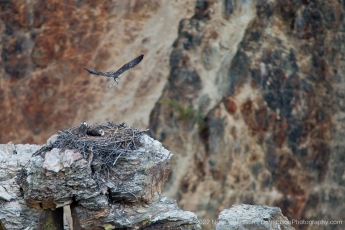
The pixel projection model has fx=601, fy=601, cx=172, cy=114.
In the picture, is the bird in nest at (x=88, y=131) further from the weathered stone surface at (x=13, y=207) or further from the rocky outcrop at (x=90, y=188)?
the weathered stone surface at (x=13, y=207)

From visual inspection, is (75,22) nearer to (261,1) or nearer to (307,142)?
(261,1)

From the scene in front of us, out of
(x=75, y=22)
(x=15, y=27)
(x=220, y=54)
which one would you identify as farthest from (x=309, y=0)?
(x=15, y=27)

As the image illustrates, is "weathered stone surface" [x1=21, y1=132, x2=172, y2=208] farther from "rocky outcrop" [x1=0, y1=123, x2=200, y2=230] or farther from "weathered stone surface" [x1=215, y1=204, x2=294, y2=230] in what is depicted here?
"weathered stone surface" [x1=215, y1=204, x2=294, y2=230]

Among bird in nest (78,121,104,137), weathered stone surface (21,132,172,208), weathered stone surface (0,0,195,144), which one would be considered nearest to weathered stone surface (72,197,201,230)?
weathered stone surface (21,132,172,208)

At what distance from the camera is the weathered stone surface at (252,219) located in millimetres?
8180

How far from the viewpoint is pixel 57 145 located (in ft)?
26.0

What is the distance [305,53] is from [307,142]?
2575mm

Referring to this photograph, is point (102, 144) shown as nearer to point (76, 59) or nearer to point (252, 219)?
point (252, 219)

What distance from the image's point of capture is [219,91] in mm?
16875

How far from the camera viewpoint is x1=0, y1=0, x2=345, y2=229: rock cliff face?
1551 cm

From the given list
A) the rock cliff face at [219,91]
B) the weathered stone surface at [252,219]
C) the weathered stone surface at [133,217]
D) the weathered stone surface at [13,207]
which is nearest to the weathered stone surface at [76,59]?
the rock cliff face at [219,91]

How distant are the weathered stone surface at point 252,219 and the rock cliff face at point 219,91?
25.6ft

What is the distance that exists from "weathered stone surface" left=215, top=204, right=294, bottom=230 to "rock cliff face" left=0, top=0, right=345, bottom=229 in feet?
25.6

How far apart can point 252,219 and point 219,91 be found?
8857 millimetres
